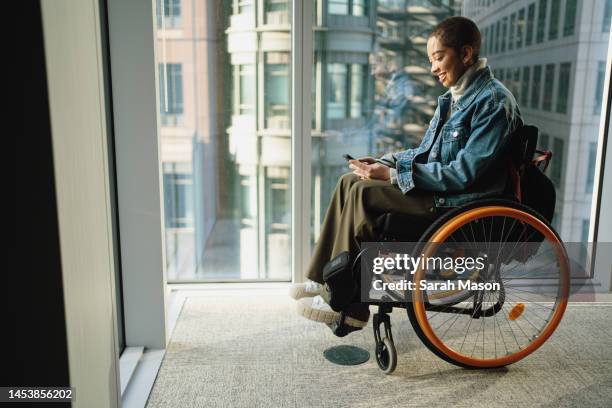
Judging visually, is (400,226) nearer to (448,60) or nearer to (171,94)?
(448,60)

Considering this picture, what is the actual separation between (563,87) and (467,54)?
1.06 metres

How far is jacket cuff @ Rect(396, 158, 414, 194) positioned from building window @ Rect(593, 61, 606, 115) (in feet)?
4.59

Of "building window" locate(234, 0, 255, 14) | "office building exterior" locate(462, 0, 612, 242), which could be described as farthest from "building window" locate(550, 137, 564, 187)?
"building window" locate(234, 0, 255, 14)

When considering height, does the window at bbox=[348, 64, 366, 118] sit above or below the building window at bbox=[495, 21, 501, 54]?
below

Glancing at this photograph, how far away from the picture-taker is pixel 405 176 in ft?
6.50

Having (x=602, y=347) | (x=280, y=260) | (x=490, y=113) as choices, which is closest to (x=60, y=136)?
(x=490, y=113)

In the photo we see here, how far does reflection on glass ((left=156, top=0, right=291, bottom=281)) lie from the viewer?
2.71 meters

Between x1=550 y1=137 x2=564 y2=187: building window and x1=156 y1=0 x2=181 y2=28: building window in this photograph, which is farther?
x1=550 y1=137 x2=564 y2=187: building window

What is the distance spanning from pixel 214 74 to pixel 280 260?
96cm

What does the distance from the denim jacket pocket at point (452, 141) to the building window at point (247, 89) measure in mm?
1052

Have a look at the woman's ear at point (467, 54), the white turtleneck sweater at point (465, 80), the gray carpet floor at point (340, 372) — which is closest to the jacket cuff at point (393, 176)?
the white turtleneck sweater at point (465, 80)

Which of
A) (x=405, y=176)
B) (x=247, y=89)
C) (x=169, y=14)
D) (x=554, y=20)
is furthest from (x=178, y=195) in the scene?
(x=554, y=20)

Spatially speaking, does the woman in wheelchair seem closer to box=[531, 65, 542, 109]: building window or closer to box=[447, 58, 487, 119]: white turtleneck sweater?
box=[447, 58, 487, 119]: white turtleneck sweater

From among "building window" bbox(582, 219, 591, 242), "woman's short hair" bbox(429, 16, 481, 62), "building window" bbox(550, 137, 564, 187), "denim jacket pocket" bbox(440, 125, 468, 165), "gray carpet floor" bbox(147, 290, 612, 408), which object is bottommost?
"gray carpet floor" bbox(147, 290, 612, 408)
